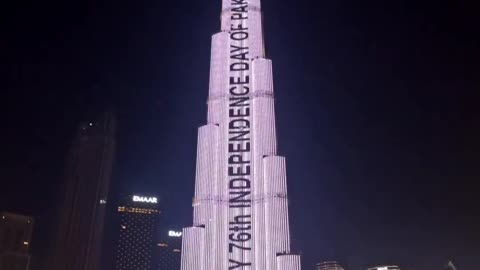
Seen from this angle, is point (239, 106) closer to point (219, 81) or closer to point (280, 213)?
point (219, 81)

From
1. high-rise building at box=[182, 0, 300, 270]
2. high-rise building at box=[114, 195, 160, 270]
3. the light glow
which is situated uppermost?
the light glow

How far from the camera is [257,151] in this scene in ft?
75.2

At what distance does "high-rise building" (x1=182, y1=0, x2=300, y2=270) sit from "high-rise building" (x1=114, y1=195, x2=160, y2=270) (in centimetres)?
10658

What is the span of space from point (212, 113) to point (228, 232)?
6.29 metres

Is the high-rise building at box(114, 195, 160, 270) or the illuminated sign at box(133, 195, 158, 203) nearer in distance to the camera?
the high-rise building at box(114, 195, 160, 270)

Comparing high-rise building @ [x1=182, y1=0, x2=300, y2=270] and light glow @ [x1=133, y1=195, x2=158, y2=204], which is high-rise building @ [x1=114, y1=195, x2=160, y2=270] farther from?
high-rise building @ [x1=182, y1=0, x2=300, y2=270]

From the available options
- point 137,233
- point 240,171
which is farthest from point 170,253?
point 240,171

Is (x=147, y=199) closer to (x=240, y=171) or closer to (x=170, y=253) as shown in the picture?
(x=170, y=253)

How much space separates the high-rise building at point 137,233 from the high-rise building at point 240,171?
107m

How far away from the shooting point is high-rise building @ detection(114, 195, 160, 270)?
12344cm

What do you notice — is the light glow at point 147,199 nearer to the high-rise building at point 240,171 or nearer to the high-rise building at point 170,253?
the high-rise building at point 170,253

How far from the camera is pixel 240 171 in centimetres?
2275

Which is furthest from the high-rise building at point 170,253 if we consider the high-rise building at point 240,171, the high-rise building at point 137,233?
the high-rise building at point 240,171

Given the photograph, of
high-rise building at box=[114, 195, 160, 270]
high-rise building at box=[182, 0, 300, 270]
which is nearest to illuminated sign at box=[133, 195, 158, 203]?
high-rise building at box=[114, 195, 160, 270]
